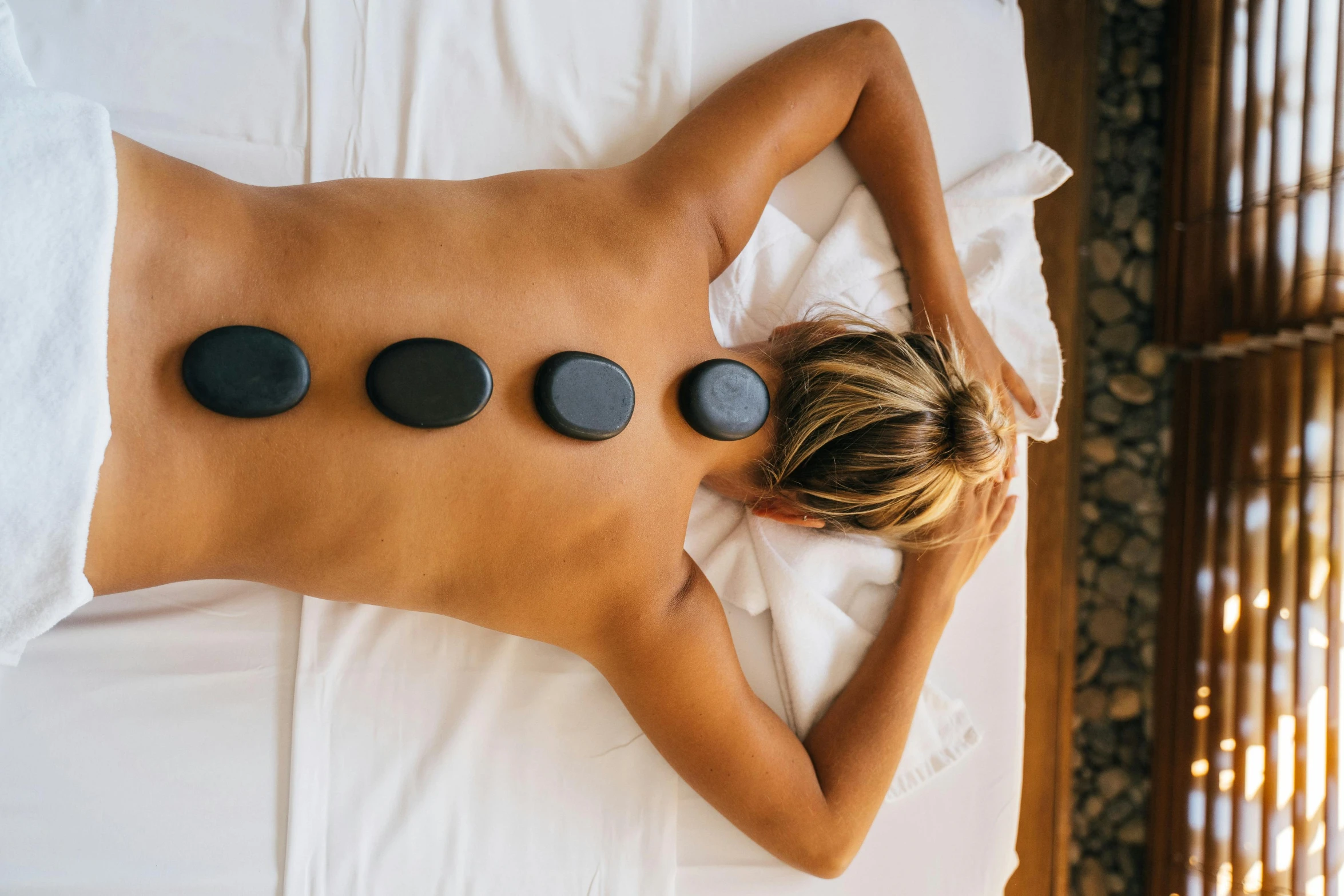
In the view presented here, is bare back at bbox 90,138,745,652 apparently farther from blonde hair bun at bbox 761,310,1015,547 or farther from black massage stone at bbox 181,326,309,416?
blonde hair bun at bbox 761,310,1015,547

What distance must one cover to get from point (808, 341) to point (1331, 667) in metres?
0.91

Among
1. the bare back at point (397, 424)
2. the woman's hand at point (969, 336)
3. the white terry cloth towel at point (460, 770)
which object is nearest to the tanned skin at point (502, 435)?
the bare back at point (397, 424)

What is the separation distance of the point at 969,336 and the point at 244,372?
2.83ft

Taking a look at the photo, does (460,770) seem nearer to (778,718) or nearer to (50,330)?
(778,718)

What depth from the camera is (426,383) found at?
28.8 inches

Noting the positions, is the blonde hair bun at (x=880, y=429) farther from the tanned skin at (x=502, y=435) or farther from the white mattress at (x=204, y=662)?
the white mattress at (x=204, y=662)

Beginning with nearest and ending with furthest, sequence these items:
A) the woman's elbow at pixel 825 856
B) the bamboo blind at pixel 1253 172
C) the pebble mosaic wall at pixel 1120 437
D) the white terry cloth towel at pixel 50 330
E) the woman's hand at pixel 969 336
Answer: the white terry cloth towel at pixel 50 330
the woman's elbow at pixel 825 856
the woman's hand at pixel 969 336
the bamboo blind at pixel 1253 172
the pebble mosaic wall at pixel 1120 437

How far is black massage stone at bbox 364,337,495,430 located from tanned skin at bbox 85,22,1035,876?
2cm

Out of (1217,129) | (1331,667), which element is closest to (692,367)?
(1331,667)

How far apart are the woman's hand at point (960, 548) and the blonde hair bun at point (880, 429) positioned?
13cm

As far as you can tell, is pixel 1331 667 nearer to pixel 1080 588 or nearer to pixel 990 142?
pixel 1080 588

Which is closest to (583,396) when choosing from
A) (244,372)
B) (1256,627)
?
(244,372)

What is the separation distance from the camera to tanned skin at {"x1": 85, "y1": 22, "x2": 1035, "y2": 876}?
2.34 feet

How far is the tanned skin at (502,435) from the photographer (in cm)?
71
